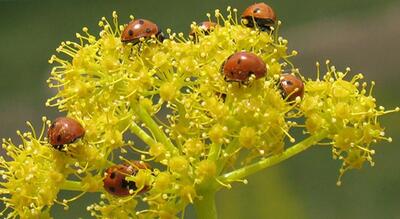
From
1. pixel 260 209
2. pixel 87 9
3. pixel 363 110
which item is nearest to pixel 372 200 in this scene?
pixel 260 209

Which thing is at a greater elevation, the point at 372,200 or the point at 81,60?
the point at 81,60

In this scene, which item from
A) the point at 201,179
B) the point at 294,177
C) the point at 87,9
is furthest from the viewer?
the point at 87,9

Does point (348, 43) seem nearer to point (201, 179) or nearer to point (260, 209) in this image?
point (260, 209)

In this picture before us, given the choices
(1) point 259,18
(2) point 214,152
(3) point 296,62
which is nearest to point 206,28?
(1) point 259,18

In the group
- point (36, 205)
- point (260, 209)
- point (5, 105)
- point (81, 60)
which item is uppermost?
point (81, 60)

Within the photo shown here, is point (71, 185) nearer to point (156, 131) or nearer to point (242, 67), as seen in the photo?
point (156, 131)

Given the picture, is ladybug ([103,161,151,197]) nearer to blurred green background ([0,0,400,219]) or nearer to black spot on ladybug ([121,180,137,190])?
black spot on ladybug ([121,180,137,190])

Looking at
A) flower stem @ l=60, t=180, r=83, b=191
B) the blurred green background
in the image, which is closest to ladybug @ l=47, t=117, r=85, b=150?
flower stem @ l=60, t=180, r=83, b=191
